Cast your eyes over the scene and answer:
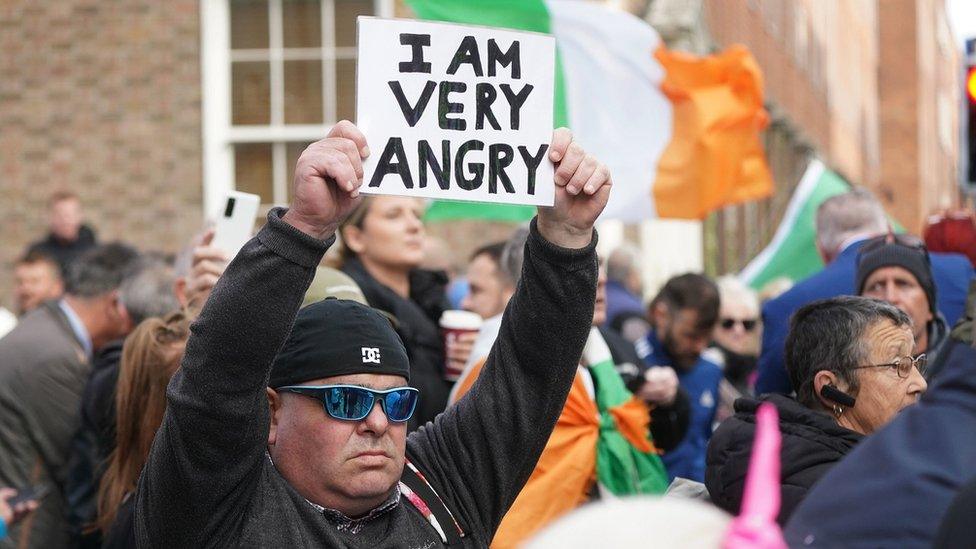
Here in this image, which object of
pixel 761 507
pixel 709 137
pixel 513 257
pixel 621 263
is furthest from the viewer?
pixel 621 263

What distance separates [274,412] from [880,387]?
63.3 inches

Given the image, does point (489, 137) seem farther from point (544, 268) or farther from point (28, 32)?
point (28, 32)

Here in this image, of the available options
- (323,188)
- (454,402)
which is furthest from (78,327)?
(323,188)

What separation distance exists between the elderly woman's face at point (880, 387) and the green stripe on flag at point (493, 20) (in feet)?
13.1

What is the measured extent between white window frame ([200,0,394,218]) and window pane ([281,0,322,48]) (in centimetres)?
4

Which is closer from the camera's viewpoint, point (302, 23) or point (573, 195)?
point (573, 195)

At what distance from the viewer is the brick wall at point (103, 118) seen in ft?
39.9

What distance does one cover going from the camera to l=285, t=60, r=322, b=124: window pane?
12297 millimetres

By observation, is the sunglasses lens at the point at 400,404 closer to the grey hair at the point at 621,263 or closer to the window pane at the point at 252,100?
the grey hair at the point at 621,263

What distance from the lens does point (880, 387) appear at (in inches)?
158

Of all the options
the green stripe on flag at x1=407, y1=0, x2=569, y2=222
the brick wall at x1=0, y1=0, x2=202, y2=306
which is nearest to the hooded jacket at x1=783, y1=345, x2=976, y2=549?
the green stripe on flag at x1=407, y1=0, x2=569, y2=222

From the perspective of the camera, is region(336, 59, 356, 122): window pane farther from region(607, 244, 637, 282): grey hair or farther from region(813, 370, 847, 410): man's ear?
region(813, 370, 847, 410): man's ear

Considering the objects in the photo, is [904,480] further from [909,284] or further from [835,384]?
[909,284]

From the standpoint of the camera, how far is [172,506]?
9.97 ft
